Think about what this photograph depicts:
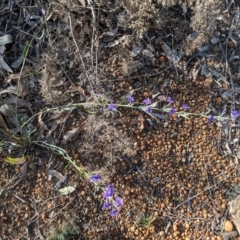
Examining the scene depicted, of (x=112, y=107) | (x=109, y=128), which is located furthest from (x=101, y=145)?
(x=112, y=107)

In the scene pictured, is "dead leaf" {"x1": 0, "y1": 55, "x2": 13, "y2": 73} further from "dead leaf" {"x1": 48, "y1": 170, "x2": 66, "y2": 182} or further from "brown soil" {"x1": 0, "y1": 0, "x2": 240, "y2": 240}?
"dead leaf" {"x1": 48, "y1": 170, "x2": 66, "y2": 182}

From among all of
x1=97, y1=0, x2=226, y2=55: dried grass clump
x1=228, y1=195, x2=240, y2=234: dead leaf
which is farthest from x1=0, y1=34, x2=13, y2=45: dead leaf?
x1=228, y1=195, x2=240, y2=234: dead leaf

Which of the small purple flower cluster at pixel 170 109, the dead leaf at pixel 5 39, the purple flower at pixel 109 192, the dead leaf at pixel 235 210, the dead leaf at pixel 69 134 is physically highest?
the dead leaf at pixel 5 39

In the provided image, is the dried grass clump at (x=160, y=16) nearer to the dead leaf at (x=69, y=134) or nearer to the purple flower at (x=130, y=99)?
the purple flower at (x=130, y=99)

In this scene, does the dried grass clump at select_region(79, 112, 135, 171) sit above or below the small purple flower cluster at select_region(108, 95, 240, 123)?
below

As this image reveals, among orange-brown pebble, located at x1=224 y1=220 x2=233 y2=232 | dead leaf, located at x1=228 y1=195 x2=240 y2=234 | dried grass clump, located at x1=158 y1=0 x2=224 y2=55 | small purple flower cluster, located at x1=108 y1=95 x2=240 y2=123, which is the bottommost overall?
orange-brown pebble, located at x1=224 y1=220 x2=233 y2=232

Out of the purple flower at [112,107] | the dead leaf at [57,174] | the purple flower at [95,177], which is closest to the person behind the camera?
the purple flower at [95,177]

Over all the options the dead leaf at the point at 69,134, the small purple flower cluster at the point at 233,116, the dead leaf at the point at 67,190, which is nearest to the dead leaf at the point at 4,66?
the dead leaf at the point at 69,134

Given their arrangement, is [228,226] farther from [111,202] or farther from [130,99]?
[130,99]
